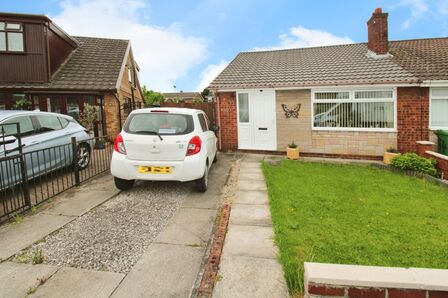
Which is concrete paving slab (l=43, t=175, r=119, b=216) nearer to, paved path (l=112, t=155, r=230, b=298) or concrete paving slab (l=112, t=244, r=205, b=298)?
paved path (l=112, t=155, r=230, b=298)

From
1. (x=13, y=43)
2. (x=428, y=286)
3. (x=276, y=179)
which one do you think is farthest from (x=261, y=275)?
(x=13, y=43)

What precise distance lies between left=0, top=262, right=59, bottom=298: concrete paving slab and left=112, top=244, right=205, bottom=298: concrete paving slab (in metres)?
0.90

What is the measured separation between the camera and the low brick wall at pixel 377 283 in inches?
83.0

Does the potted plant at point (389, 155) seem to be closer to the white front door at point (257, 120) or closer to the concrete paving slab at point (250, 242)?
the white front door at point (257, 120)

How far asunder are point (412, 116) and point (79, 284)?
419 inches

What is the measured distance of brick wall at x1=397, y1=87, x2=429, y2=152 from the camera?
9.88 m

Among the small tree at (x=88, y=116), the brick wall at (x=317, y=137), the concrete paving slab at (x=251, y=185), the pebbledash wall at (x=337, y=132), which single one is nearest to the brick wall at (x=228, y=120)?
the pebbledash wall at (x=337, y=132)

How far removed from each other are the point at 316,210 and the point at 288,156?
5626mm

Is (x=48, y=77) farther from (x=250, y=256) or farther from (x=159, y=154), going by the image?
(x=250, y=256)

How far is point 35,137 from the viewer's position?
22.0 ft

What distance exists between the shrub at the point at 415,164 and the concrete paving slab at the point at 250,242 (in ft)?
20.4

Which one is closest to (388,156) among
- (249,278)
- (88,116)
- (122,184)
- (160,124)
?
(160,124)

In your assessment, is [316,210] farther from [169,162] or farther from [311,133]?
[311,133]

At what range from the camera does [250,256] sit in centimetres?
352
